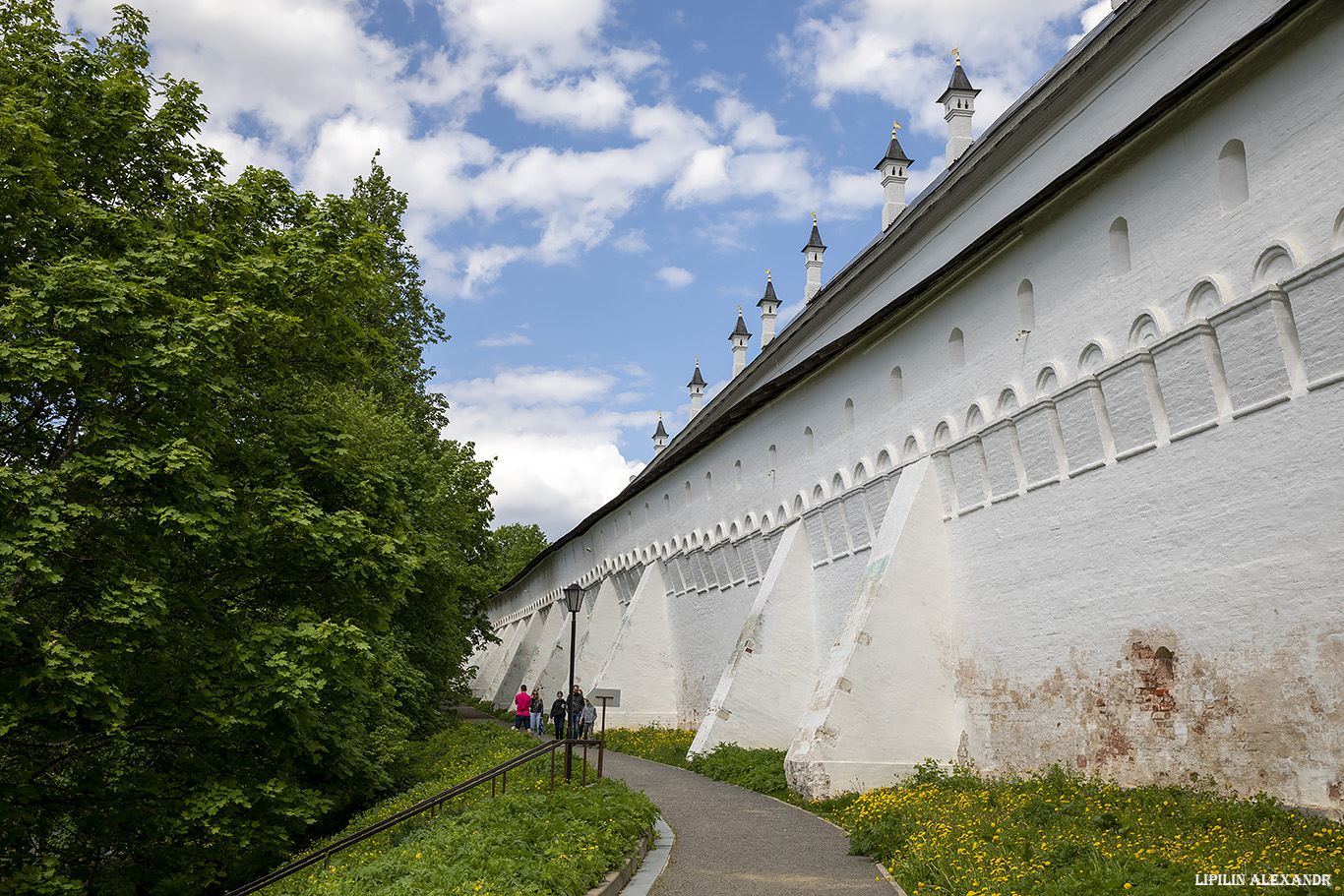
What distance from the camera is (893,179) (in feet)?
113

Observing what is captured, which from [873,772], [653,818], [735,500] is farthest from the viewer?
[735,500]

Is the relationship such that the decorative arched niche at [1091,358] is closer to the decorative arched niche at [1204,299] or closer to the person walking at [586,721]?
the decorative arched niche at [1204,299]

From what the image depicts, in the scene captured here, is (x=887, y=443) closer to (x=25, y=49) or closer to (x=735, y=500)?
(x=735, y=500)

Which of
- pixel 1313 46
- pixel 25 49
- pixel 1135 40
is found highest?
pixel 1135 40

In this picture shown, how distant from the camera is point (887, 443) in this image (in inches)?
714

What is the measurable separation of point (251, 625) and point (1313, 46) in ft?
43.7

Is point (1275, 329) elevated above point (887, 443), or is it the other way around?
point (887, 443)

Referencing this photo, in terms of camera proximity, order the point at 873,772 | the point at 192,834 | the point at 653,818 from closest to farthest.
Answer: the point at 653,818 → the point at 192,834 → the point at 873,772

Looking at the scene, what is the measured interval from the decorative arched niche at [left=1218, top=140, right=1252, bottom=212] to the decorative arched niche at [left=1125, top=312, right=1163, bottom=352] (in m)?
1.48

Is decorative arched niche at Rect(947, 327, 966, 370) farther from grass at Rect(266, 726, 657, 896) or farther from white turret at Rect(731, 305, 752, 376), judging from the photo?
white turret at Rect(731, 305, 752, 376)

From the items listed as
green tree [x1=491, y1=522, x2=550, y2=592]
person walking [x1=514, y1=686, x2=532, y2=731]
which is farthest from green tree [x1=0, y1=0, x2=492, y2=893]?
green tree [x1=491, y1=522, x2=550, y2=592]

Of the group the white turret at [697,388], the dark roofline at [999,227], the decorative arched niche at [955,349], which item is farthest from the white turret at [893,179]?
the white turret at [697,388]

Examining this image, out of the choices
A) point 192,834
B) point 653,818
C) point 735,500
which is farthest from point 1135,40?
point 192,834

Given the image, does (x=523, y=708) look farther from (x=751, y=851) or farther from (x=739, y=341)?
(x=739, y=341)
